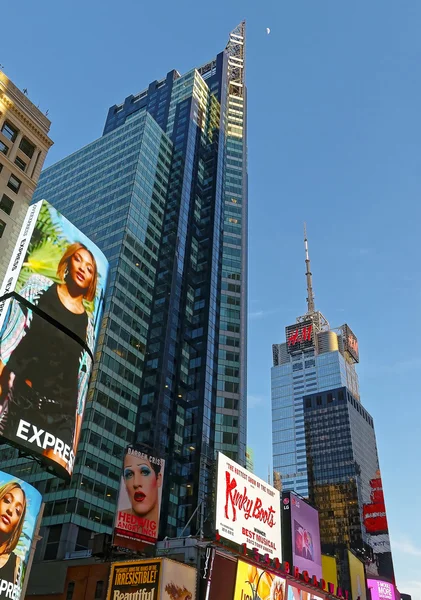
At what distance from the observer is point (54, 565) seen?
3759cm

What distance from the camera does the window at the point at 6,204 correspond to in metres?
48.7

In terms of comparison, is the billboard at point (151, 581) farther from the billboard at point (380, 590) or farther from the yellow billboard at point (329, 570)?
the billboard at point (380, 590)

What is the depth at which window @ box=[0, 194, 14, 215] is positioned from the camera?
48.7 metres

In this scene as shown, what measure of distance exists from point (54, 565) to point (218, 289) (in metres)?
86.2

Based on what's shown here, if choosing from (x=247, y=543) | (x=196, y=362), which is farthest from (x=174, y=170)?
(x=247, y=543)

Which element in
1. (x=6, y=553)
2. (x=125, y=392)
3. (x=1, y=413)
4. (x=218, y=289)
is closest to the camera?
(x=1, y=413)

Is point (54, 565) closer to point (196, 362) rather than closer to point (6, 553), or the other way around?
point (6, 553)

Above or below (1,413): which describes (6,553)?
below

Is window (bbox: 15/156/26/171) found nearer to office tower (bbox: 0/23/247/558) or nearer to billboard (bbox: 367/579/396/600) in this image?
office tower (bbox: 0/23/247/558)

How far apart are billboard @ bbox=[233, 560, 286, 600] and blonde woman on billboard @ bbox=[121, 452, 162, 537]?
6057 millimetres

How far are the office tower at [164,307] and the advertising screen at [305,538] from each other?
84.3ft

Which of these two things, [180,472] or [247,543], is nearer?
[247,543]

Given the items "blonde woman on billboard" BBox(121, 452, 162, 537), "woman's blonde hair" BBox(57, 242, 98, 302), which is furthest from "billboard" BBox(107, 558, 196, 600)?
"woman's blonde hair" BBox(57, 242, 98, 302)

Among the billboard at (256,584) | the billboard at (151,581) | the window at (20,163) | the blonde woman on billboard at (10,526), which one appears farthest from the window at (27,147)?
the billboard at (256,584)
